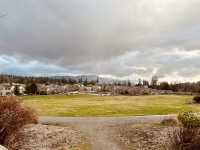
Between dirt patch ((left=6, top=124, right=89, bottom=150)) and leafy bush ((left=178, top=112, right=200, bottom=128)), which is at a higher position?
leafy bush ((left=178, top=112, right=200, bottom=128))

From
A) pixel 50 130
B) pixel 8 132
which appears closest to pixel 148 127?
pixel 50 130

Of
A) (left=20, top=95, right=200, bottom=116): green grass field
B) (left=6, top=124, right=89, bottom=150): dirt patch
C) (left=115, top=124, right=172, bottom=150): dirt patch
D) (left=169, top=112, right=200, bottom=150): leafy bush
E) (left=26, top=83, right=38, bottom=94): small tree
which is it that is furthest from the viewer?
(left=26, top=83, right=38, bottom=94): small tree

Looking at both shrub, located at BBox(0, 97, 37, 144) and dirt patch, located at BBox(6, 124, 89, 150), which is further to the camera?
dirt patch, located at BBox(6, 124, 89, 150)

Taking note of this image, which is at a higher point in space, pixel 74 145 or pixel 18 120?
pixel 18 120

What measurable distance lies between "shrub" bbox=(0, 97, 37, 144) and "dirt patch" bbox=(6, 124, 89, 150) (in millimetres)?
344

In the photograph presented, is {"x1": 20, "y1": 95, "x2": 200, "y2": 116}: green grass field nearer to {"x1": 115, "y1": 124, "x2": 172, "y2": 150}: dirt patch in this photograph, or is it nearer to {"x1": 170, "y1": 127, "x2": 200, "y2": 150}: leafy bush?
{"x1": 115, "y1": 124, "x2": 172, "y2": 150}: dirt patch

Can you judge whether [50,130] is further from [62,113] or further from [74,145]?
[62,113]

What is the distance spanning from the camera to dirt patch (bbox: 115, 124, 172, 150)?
18891mm

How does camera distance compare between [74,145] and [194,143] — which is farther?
[74,145]

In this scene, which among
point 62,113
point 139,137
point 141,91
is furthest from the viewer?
point 141,91

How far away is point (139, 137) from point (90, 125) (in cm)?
688

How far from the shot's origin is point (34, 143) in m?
19.6

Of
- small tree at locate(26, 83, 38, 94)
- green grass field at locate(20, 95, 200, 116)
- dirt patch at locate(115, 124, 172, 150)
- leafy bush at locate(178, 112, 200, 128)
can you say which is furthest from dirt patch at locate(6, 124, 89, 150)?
small tree at locate(26, 83, 38, 94)

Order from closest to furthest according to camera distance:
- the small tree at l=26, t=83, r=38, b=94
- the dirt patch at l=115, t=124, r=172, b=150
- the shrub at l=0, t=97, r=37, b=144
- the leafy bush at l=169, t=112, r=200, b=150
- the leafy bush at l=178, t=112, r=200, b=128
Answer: the leafy bush at l=169, t=112, r=200, b=150 < the shrub at l=0, t=97, r=37, b=144 < the dirt patch at l=115, t=124, r=172, b=150 < the leafy bush at l=178, t=112, r=200, b=128 < the small tree at l=26, t=83, r=38, b=94
